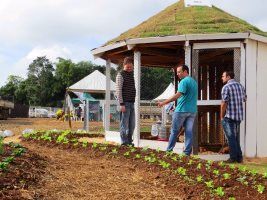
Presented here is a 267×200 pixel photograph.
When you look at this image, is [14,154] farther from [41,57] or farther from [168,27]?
[41,57]

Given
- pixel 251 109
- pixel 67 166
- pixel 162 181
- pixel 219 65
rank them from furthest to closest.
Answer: pixel 219 65, pixel 251 109, pixel 67 166, pixel 162 181

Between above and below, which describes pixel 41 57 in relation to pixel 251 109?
above

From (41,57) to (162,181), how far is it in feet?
326

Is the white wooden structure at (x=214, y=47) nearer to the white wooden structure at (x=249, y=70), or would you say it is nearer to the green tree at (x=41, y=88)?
the white wooden structure at (x=249, y=70)

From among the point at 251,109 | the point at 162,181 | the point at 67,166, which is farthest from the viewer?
the point at 251,109

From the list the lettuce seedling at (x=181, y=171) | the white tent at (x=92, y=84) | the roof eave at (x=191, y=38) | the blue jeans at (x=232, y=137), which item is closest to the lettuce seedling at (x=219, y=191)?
the lettuce seedling at (x=181, y=171)

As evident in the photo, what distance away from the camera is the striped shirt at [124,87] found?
989 cm

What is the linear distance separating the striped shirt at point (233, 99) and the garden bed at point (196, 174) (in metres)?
2.34

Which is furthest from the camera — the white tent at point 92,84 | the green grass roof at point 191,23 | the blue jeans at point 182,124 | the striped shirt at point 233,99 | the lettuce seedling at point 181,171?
the white tent at point 92,84

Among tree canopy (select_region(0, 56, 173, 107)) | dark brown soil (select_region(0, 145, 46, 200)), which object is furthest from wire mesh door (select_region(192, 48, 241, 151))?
tree canopy (select_region(0, 56, 173, 107))

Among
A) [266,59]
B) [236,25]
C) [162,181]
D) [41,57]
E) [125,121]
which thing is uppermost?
[41,57]

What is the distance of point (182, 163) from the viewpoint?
24.1ft

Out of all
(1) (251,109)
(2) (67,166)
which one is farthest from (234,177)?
(1) (251,109)

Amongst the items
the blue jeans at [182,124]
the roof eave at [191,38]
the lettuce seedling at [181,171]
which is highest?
the roof eave at [191,38]
